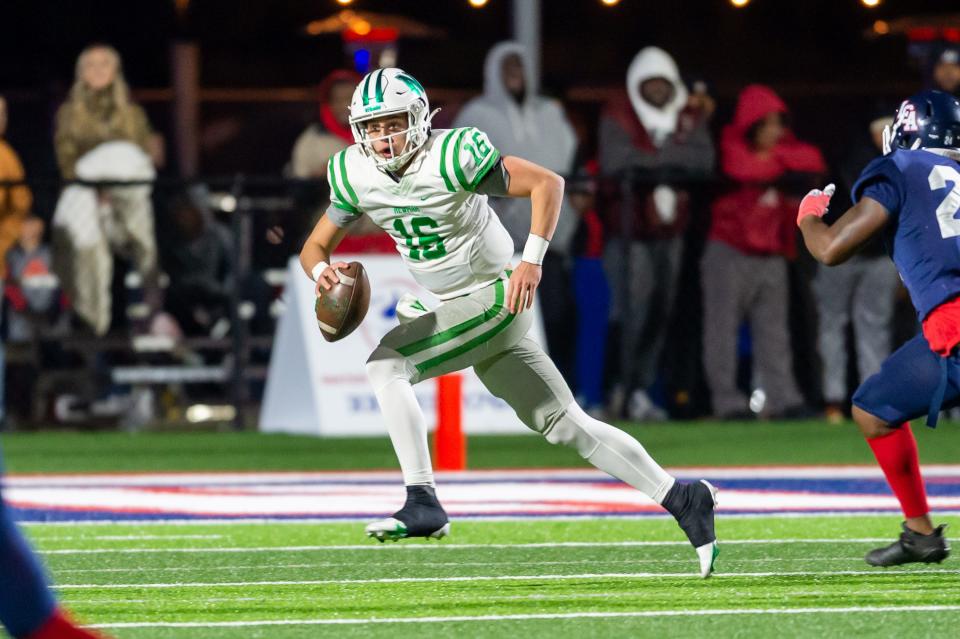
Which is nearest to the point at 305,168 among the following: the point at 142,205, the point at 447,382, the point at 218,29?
the point at 142,205

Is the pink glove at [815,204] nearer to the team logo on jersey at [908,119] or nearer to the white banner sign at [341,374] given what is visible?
the team logo on jersey at [908,119]

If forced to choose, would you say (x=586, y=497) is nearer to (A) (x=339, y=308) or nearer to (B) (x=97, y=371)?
(A) (x=339, y=308)

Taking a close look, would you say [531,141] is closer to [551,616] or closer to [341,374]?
[341,374]

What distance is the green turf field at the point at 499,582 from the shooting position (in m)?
5.50

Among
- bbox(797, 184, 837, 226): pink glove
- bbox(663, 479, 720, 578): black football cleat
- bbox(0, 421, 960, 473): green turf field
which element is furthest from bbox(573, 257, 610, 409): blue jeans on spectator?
bbox(797, 184, 837, 226): pink glove

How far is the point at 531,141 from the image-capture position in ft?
43.3

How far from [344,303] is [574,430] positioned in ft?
2.99

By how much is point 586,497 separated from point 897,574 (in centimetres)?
315

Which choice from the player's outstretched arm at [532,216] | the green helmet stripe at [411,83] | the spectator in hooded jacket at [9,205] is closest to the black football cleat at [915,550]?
the player's outstretched arm at [532,216]

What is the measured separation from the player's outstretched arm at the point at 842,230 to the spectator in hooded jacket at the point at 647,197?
6933mm

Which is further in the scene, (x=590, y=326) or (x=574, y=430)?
(x=590, y=326)

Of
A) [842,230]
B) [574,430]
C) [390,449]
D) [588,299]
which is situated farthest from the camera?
[588,299]

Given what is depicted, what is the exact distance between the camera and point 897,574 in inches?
260

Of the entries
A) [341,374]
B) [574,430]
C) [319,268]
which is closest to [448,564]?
[574,430]
